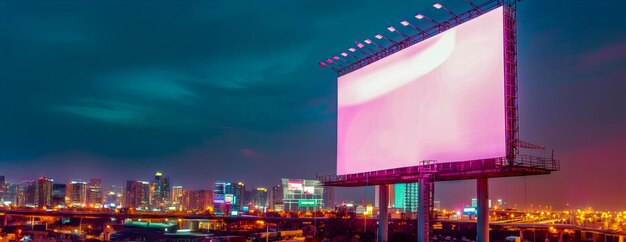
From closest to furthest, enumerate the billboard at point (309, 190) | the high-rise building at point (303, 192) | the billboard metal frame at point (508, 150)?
the billboard metal frame at point (508, 150)
the high-rise building at point (303, 192)
the billboard at point (309, 190)

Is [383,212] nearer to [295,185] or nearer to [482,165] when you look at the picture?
[482,165]

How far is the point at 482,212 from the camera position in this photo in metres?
27.2

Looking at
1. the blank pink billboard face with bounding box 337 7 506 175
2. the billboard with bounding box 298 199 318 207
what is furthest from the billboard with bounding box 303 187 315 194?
the blank pink billboard face with bounding box 337 7 506 175

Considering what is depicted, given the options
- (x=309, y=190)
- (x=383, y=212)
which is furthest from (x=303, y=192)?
(x=383, y=212)

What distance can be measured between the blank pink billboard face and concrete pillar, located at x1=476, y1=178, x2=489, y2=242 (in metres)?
2.55

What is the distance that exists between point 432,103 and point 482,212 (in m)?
5.80

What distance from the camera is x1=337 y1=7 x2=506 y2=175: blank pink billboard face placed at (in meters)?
24.3

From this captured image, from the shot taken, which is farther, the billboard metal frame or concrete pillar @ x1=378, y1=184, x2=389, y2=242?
concrete pillar @ x1=378, y1=184, x2=389, y2=242

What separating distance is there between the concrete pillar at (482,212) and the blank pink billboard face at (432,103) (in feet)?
8.35

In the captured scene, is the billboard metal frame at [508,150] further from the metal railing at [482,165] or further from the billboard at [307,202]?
the billboard at [307,202]

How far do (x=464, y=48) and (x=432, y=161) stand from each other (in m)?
5.62

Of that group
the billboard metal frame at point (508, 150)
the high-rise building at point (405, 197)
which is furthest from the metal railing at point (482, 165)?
the high-rise building at point (405, 197)

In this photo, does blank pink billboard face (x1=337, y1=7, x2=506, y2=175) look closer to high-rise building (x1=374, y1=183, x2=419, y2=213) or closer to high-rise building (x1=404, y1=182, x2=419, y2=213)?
high-rise building (x1=374, y1=183, x2=419, y2=213)

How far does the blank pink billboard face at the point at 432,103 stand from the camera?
24281 millimetres
